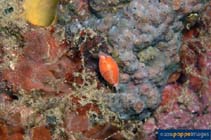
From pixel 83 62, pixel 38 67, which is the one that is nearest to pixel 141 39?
pixel 83 62

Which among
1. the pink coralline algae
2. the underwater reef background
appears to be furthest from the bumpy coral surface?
the pink coralline algae

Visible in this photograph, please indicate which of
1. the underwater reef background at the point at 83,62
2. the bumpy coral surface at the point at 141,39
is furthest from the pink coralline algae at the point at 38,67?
the bumpy coral surface at the point at 141,39

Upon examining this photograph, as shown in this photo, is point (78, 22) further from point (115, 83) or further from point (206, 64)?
point (206, 64)

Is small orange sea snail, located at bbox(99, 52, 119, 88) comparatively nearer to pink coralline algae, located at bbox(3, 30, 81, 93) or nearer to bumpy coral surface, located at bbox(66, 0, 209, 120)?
bumpy coral surface, located at bbox(66, 0, 209, 120)

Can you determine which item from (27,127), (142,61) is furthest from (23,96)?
(142,61)

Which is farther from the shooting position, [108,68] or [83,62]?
[83,62]

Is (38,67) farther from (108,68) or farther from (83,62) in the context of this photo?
(108,68)
